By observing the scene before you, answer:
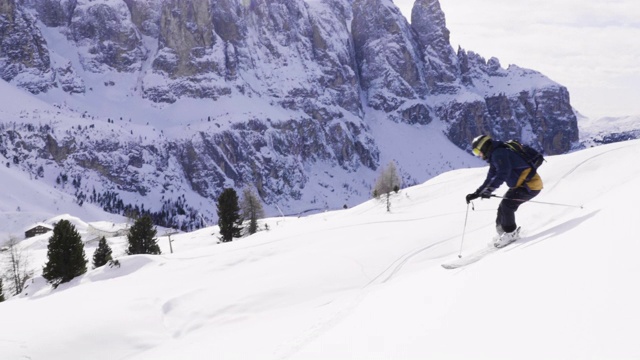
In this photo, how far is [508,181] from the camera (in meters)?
10.3

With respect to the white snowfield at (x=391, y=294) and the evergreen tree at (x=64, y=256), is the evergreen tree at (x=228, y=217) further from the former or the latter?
the white snowfield at (x=391, y=294)

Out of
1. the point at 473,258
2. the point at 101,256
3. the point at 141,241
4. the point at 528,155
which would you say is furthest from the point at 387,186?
the point at 473,258

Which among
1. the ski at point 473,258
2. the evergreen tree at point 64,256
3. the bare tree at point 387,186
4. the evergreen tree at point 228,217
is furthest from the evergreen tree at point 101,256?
the ski at point 473,258

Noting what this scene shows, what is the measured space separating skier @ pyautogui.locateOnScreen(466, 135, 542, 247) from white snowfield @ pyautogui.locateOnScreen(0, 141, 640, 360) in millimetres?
433

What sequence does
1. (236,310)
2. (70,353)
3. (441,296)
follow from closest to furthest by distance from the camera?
1. (441,296)
2. (70,353)
3. (236,310)

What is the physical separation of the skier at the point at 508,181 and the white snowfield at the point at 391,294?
433 millimetres

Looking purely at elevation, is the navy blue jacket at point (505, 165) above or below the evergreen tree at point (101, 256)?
above

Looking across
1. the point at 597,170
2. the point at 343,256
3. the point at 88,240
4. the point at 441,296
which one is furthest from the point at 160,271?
the point at 88,240

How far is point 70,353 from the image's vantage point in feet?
33.3

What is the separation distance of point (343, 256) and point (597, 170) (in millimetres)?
9350

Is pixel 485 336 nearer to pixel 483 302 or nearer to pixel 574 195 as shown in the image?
pixel 483 302

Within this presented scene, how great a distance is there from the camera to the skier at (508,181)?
10133 mm

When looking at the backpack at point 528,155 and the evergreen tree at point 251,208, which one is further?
the evergreen tree at point 251,208

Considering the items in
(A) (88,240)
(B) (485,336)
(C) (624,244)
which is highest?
(C) (624,244)
